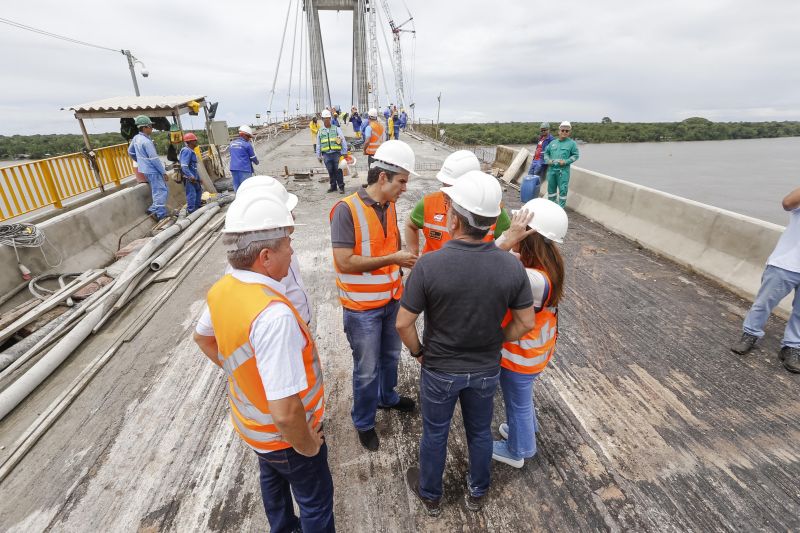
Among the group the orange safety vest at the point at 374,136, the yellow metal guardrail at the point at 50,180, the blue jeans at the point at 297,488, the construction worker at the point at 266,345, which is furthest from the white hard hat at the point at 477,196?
the orange safety vest at the point at 374,136

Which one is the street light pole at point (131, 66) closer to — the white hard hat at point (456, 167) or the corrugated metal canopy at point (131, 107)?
the corrugated metal canopy at point (131, 107)

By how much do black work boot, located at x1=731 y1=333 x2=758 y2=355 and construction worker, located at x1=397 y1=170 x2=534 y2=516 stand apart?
9.64 feet

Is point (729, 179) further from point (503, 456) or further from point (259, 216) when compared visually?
point (259, 216)

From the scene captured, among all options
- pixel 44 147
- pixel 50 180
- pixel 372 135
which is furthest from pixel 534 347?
pixel 44 147

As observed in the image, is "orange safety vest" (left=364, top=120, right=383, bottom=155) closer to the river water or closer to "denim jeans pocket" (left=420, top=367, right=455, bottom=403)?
the river water

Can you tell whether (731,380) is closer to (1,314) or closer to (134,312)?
(134,312)

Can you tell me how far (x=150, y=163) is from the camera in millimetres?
7914

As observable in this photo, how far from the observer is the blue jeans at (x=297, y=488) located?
5.36 ft

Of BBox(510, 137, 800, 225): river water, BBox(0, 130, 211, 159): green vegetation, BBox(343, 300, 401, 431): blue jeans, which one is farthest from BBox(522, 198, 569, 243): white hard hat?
BBox(0, 130, 211, 159): green vegetation

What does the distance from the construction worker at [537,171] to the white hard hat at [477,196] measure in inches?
259

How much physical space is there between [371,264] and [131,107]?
9.60m

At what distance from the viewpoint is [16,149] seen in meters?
30.1

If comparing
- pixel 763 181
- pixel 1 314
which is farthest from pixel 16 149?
pixel 763 181

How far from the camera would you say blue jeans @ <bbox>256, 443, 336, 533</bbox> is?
5.36 ft
